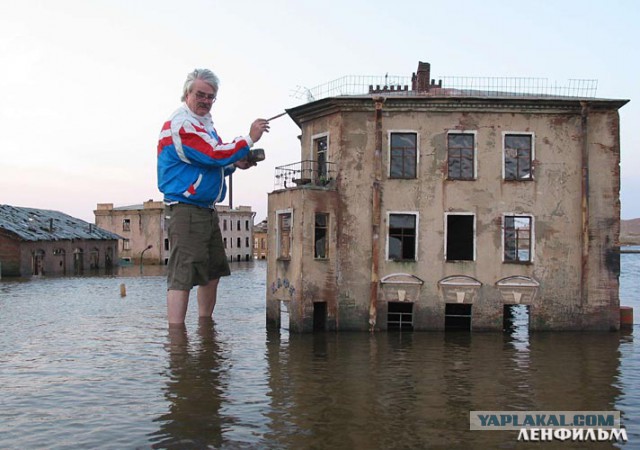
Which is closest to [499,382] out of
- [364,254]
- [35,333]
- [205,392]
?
[205,392]

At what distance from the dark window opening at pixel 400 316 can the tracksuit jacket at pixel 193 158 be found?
9.97 m

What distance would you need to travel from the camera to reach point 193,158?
12633 mm

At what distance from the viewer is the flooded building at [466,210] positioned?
21.1 meters

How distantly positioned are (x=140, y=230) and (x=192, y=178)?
7191 centimetres

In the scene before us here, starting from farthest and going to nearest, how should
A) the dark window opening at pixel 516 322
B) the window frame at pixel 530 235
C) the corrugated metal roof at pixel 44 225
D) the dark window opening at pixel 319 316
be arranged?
the corrugated metal roof at pixel 44 225
the dark window opening at pixel 516 322
the window frame at pixel 530 235
the dark window opening at pixel 319 316

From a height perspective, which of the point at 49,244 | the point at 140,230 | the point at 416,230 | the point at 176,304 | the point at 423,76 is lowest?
the point at 176,304

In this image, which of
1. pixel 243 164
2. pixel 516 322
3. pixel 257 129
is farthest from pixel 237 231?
pixel 257 129

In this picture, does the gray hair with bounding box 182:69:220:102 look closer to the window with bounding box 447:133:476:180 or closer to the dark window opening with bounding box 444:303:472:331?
the window with bounding box 447:133:476:180

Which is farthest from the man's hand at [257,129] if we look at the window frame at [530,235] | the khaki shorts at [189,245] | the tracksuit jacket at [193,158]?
the window frame at [530,235]

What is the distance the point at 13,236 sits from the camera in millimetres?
53406

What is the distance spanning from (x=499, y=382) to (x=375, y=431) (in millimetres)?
4818

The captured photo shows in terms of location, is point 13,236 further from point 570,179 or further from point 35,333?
point 570,179

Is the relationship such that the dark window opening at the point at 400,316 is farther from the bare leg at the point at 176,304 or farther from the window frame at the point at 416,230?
the bare leg at the point at 176,304

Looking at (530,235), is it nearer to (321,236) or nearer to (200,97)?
(321,236)
